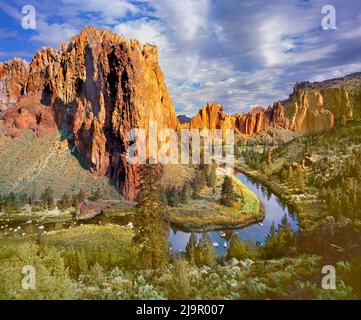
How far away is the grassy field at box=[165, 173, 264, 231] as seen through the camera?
4522 cm

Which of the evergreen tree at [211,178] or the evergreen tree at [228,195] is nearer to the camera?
the evergreen tree at [228,195]

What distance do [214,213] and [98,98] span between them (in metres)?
48.4

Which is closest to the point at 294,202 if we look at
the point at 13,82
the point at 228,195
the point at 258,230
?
the point at 258,230

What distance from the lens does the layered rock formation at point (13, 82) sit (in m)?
100

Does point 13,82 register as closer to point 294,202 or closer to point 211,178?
point 211,178

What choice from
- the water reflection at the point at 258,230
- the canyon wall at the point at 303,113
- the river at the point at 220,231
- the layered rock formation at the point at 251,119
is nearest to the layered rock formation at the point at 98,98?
the river at the point at 220,231

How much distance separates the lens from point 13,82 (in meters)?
100

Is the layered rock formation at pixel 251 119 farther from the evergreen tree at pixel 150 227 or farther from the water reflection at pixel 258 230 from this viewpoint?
the evergreen tree at pixel 150 227

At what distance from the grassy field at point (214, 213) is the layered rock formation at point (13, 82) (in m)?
67.6

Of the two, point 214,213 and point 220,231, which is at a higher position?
point 214,213

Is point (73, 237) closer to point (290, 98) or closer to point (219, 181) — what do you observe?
point (219, 181)

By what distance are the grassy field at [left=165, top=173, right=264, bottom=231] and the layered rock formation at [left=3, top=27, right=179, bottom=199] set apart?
20.1 meters

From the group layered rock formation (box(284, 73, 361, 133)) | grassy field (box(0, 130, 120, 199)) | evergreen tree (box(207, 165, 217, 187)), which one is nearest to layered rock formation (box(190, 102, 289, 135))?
layered rock formation (box(284, 73, 361, 133))

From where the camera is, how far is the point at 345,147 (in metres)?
54.6
